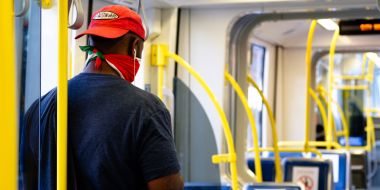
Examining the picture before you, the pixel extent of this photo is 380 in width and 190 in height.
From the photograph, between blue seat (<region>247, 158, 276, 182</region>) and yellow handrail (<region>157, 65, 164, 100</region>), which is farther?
blue seat (<region>247, 158, 276, 182</region>)

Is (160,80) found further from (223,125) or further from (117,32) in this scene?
(117,32)

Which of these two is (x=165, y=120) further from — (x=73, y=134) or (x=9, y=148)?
(x=9, y=148)

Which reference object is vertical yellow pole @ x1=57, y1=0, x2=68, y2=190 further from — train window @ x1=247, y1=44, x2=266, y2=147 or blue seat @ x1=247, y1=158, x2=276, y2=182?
train window @ x1=247, y1=44, x2=266, y2=147

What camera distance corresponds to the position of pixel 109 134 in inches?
84.3

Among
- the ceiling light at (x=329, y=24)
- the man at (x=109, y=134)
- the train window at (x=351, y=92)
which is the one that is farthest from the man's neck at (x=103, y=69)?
the train window at (x=351, y=92)

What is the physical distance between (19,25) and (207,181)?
119 inches

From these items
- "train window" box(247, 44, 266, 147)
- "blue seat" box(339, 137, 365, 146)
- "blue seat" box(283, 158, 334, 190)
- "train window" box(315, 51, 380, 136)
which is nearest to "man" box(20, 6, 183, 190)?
"blue seat" box(283, 158, 334, 190)

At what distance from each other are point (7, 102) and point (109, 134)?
653 millimetres

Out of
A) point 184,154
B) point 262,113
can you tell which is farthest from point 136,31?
point 262,113

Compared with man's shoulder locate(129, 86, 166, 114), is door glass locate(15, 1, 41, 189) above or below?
above

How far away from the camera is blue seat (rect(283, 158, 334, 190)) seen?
514 cm

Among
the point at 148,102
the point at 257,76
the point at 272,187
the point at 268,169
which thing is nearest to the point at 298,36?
the point at 257,76

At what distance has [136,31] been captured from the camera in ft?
7.55

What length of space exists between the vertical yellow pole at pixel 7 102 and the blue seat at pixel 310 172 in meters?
3.86
